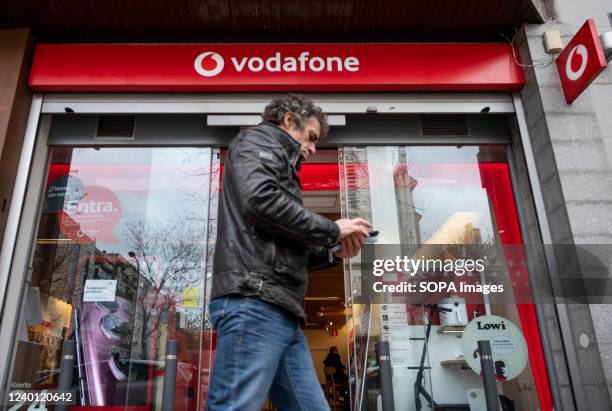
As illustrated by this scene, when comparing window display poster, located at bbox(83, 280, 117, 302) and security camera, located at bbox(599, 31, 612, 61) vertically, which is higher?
security camera, located at bbox(599, 31, 612, 61)

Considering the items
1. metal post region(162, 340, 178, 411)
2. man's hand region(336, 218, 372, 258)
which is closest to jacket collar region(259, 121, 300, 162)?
man's hand region(336, 218, 372, 258)

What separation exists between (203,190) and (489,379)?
2765 mm

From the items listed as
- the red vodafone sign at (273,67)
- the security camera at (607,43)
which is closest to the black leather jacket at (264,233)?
the red vodafone sign at (273,67)

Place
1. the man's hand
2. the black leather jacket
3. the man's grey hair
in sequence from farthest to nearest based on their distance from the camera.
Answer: the man's grey hair
the man's hand
the black leather jacket

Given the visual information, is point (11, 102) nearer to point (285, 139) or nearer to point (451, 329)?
point (285, 139)

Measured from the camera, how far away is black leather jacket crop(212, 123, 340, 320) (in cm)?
153

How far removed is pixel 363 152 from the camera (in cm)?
458

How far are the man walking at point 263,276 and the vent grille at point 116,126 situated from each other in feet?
10.2

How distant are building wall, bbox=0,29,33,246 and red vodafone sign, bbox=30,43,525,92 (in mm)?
122

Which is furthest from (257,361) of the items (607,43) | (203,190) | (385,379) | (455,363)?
(607,43)

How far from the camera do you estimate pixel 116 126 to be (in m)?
4.56

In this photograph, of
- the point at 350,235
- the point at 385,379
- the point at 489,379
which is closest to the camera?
the point at 350,235

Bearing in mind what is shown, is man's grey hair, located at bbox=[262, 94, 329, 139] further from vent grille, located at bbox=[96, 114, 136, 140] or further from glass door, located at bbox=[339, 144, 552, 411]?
vent grille, located at bbox=[96, 114, 136, 140]

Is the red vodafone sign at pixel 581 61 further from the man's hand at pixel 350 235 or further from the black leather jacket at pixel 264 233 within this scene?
the black leather jacket at pixel 264 233
